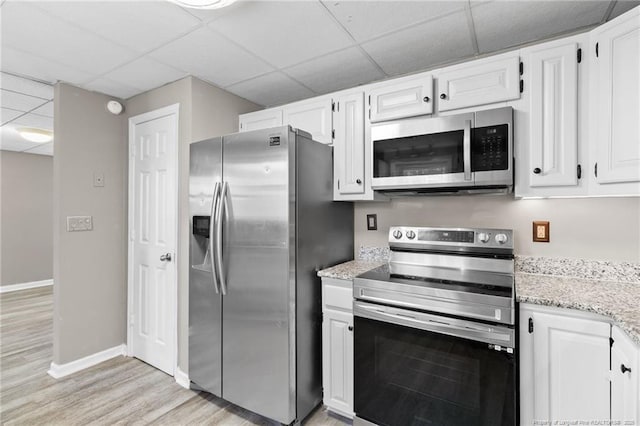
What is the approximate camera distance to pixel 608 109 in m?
1.51

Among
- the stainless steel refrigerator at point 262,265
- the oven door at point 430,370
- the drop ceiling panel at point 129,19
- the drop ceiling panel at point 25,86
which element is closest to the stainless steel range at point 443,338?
the oven door at point 430,370

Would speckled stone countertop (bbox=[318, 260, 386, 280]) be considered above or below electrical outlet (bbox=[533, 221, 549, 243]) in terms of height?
below

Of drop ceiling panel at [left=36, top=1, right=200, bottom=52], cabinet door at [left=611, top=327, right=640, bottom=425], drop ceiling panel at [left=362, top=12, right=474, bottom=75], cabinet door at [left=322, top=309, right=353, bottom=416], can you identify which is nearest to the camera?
cabinet door at [left=611, top=327, right=640, bottom=425]

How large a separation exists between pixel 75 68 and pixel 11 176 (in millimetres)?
4287

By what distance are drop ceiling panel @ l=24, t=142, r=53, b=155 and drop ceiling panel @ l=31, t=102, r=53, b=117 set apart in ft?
5.38

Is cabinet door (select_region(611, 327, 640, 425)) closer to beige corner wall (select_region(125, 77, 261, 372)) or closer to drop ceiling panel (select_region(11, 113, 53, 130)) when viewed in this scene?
beige corner wall (select_region(125, 77, 261, 372))

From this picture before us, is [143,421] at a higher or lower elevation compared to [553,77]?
lower

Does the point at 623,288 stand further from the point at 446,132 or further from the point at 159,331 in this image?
the point at 159,331

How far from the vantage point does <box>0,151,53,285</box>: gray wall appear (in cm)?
506

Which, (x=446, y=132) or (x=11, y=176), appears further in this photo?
(x=11, y=176)

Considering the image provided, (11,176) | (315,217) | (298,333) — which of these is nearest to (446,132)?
(315,217)

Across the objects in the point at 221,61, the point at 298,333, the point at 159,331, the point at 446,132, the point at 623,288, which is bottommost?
the point at 159,331

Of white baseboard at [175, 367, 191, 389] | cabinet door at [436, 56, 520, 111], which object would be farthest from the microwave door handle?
white baseboard at [175, 367, 191, 389]

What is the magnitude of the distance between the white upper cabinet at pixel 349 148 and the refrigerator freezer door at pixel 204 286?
0.82 meters
